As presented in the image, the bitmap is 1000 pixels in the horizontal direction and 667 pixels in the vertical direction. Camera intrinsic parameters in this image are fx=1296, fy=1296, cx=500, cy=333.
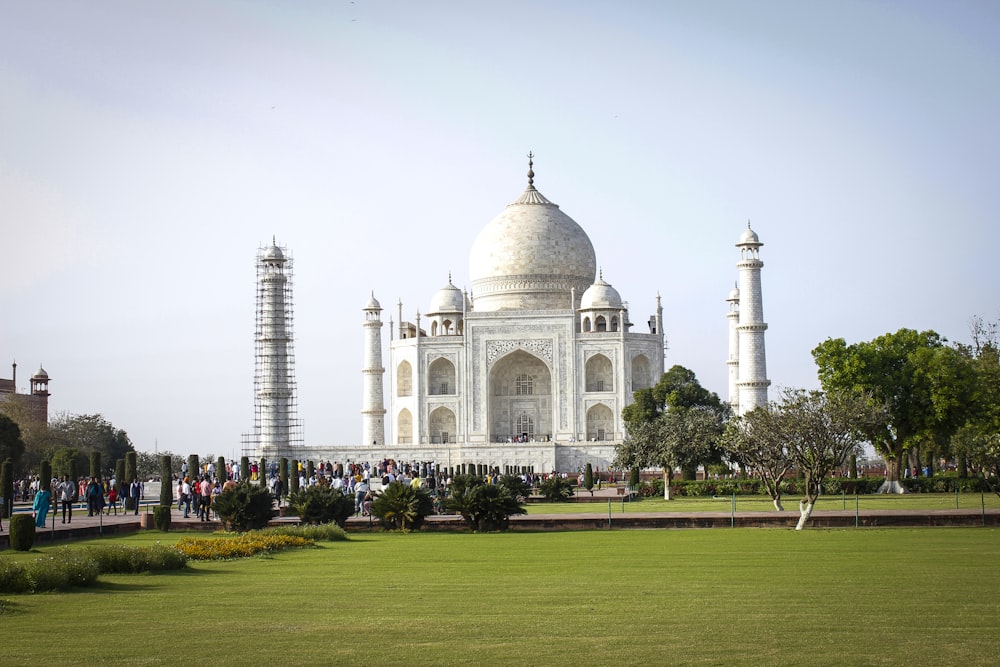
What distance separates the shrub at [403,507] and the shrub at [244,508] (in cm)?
154

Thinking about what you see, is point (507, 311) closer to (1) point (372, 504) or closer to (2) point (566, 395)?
(2) point (566, 395)

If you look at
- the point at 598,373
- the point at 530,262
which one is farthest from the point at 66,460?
the point at 530,262

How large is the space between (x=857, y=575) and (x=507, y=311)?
3628 cm

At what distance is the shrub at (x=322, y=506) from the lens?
59.0 feet

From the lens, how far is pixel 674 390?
39.3 meters

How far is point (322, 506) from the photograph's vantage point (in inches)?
709

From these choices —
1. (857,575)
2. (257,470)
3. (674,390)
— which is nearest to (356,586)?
(857,575)

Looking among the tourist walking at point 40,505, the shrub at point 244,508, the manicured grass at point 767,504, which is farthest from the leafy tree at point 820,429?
the tourist walking at point 40,505

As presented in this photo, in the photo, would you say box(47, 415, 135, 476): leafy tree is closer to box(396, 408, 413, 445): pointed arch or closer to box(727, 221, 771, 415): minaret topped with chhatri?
box(396, 408, 413, 445): pointed arch

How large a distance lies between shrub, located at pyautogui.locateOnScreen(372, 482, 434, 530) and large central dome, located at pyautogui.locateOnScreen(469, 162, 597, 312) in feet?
99.8

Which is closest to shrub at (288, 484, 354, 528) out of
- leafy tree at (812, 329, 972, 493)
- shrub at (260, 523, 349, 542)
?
shrub at (260, 523, 349, 542)

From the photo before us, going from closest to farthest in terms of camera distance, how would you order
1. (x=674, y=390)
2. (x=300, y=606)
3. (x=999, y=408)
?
(x=300, y=606)
(x=999, y=408)
(x=674, y=390)

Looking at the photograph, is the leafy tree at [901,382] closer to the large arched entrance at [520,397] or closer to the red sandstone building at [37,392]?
the large arched entrance at [520,397]

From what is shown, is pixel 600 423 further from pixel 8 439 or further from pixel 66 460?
pixel 8 439
